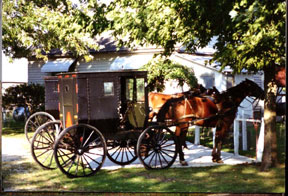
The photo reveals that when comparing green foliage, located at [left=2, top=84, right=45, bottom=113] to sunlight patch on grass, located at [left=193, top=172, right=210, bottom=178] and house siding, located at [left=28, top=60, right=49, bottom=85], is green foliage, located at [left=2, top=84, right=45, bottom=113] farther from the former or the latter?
sunlight patch on grass, located at [left=193, top=172, right=210, bottom=178]

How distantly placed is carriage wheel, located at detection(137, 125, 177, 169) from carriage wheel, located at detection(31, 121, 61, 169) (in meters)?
1.44

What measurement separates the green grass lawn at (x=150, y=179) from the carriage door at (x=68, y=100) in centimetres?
77

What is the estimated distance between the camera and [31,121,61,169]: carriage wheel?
7.82 meters

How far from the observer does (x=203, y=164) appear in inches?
328

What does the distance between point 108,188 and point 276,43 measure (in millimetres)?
3143

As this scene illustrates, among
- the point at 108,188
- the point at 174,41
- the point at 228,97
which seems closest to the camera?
the point at 108,188

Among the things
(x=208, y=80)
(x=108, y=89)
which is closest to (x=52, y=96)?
(x=108, y=89)

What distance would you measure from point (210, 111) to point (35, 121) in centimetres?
326

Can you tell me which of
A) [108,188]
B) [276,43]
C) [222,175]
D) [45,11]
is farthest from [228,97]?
[45,11]

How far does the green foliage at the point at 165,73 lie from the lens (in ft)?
24.3

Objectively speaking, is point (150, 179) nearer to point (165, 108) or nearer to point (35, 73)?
point (165, 108)

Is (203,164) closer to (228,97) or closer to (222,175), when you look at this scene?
(222,175)

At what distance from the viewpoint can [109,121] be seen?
7.55 metres

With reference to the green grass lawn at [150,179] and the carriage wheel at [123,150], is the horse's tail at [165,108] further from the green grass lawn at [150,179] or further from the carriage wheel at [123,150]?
the green grass lawn at [150,179]
